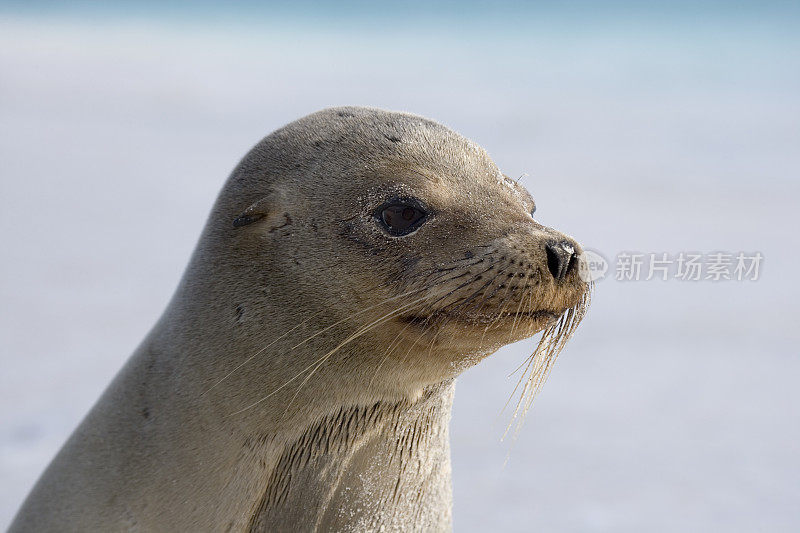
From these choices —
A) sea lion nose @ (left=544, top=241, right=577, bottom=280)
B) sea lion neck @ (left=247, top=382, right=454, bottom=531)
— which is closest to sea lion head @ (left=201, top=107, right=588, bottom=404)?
sea lion nose @ (left=544, top=241, right=577, bottom=280)

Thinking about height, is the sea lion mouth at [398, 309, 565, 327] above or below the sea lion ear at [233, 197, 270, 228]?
below

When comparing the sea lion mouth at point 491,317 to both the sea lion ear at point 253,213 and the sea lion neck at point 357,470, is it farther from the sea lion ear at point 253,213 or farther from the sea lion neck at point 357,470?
the sea lion ear at point 253,213

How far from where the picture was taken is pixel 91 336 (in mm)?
6117

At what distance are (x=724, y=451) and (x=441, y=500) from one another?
2.85 m

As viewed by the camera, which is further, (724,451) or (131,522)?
(724,451)

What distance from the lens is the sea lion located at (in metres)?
2.10

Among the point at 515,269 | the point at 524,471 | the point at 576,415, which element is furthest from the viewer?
the point at 576,415

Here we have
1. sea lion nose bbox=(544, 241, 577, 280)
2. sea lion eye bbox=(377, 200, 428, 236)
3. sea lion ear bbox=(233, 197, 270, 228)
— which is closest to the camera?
sea lion nose bbox=(544, 241, 577, 280)

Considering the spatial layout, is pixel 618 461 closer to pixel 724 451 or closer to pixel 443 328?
pixel 724 451

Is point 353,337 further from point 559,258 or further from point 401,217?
point 559,258

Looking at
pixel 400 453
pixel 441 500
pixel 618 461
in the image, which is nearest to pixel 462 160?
pixel 400 453

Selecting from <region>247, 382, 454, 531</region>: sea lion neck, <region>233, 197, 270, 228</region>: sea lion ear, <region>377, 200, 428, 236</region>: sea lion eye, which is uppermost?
<region>233, 197, 270, 228</region>: sea lion ear

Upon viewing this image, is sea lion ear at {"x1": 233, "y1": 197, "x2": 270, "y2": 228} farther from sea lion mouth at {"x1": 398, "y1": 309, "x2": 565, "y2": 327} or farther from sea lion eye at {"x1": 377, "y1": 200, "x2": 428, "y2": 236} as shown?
sea lion mouth at {"x1": 398, "y1": 309, "x2": 565, "y2": 327}

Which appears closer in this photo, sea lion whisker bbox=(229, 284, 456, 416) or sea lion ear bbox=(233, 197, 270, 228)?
sea lion whisker bbox=(229, 284, 456, 416)
